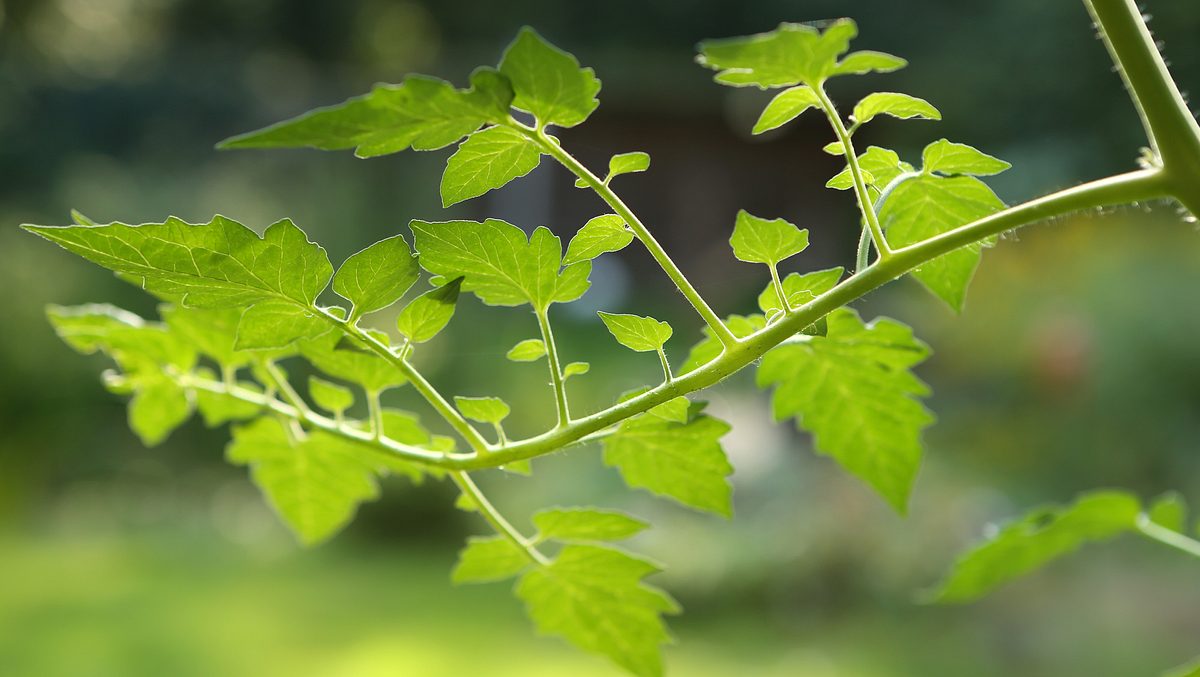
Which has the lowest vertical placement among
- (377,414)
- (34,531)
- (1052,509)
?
(34,531)

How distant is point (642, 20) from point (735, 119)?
0.99 metres

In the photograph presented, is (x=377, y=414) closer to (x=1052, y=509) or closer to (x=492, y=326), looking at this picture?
(x=1052, y=509)

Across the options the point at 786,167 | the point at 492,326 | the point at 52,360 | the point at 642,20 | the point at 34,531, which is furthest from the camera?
the point at 642,20

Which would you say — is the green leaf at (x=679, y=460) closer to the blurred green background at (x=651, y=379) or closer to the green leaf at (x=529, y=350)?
the green leaf at (x=529, y=350)

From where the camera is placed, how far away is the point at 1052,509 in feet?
1.01

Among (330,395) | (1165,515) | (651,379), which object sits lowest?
(651,379)

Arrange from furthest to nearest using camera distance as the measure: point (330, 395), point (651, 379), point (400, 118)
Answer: point (651, 379), point (330, 395), point (400, 118)

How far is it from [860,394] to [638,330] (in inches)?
3.0

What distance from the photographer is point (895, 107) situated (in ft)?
0.60

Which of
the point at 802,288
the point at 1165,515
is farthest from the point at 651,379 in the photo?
the point at 802,288

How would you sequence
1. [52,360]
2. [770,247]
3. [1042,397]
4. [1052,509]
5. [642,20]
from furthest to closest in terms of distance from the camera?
1. [642,20]
2. [52,360]
3. [1042,397]
4. [1052,509]
5. [770,247]

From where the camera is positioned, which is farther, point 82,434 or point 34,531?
point 82,434

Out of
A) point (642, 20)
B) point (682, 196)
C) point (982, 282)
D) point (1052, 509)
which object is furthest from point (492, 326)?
point (1052, 509)

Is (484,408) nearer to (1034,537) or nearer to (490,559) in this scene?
(490,559)
